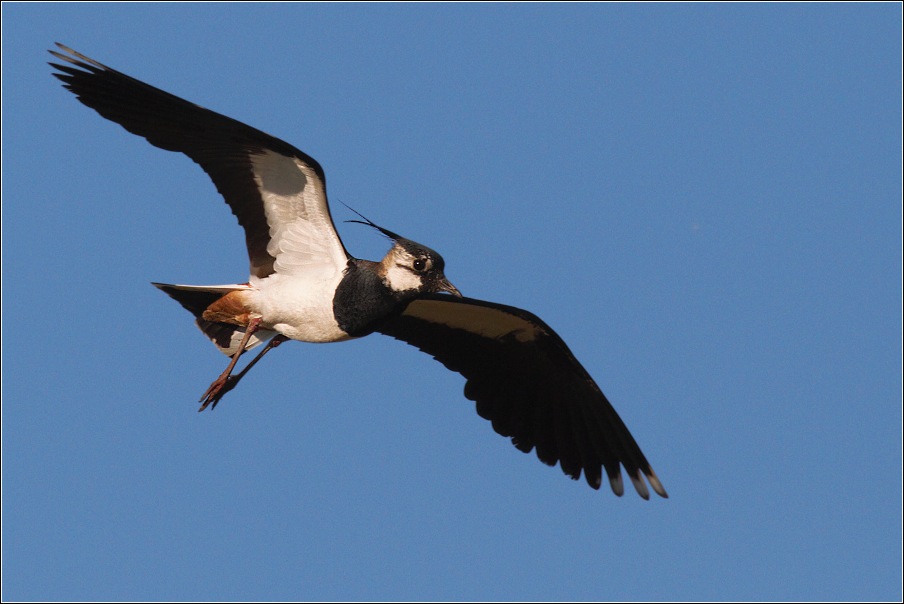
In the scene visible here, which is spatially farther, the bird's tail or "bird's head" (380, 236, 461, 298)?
the bird's tail

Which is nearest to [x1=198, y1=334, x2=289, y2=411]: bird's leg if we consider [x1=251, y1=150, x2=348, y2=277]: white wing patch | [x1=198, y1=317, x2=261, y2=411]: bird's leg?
[x1=198, y1=317, x2=261, y2=411]: bird's leg

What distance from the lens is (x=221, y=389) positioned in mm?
9531

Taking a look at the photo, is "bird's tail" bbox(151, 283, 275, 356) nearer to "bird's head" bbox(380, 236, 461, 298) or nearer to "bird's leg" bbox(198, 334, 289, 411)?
"bird's leg" bbox(198, 334, 289, 411)

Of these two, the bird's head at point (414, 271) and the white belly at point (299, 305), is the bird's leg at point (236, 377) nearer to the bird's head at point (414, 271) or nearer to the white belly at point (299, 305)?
the white belly at point (299, 305)

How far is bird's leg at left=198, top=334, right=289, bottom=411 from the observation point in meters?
9.53

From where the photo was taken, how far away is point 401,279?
909cm

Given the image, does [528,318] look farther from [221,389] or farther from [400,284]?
[221,389]

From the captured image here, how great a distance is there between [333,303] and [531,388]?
6.79 feet

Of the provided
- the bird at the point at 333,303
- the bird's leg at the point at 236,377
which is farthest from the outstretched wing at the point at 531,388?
the bird's leg at the point at 236,377

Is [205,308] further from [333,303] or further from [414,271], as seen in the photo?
[414,271]

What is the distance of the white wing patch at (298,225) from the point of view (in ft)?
30.2

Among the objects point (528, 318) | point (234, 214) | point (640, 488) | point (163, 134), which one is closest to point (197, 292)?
point (234, 214)

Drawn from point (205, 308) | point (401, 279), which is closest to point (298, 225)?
point (401, 279)

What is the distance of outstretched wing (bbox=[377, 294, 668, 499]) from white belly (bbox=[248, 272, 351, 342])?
3.03 ft
